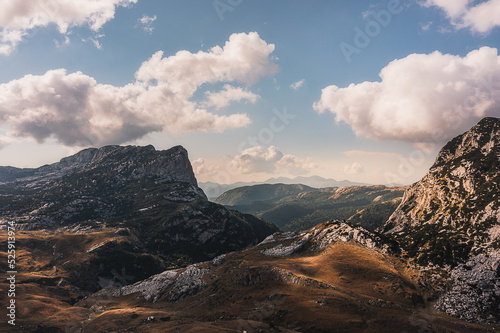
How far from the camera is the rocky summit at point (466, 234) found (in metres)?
86.4

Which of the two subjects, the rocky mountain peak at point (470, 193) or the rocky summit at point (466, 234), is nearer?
the rocky summit at point (466, 234)

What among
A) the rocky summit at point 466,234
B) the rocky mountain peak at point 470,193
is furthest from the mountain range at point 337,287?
the rocky mountain peak at point 470,193

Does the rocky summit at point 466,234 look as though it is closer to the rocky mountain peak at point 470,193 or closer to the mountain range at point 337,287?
the rocky mountain peak at point 470,193

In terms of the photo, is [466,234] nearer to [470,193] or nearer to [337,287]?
[470,193]

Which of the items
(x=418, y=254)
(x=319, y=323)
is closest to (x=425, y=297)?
(x=418, y=254)

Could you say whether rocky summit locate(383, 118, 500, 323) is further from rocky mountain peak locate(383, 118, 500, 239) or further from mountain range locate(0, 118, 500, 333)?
mountain range locate(0, 118, 500, 333)

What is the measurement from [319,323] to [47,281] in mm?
193466

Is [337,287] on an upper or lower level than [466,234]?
lower

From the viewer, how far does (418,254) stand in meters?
126

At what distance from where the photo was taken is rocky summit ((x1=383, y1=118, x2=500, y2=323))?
86.4 m

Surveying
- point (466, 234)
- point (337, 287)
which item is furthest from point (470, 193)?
point (337, 287)

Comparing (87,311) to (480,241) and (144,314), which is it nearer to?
(144,314)

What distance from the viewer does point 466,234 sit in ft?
411

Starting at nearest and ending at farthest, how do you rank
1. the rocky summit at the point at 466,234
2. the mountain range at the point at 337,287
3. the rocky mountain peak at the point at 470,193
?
the mountain range at the point at 337,287 → the rocky summit at the point at 466,234 → the rocky mountain peak at the point at 470,193
